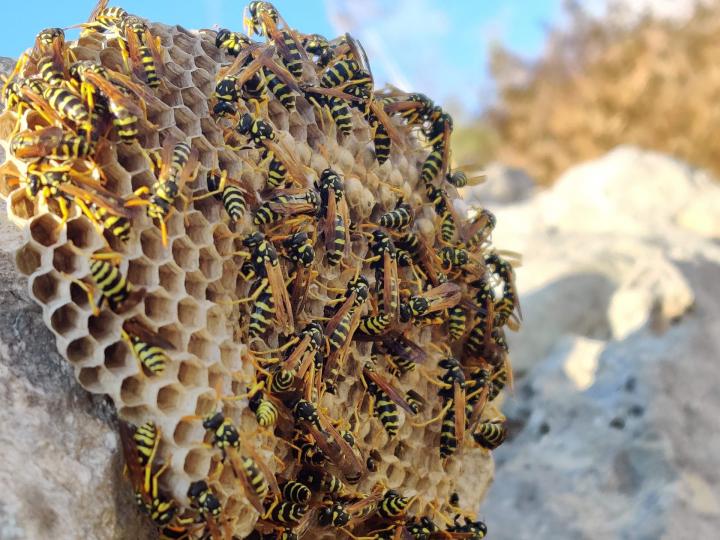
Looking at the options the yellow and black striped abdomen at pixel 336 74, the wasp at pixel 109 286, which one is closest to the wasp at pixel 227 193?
the wasp at pixel 109 286

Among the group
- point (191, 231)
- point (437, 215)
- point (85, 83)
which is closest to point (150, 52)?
point (85, 83)

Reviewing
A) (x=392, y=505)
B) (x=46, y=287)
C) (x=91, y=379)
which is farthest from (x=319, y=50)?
(x=392, y=505)

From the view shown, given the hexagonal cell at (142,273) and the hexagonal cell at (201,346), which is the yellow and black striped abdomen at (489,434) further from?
the hexagonal cell at (142,273)

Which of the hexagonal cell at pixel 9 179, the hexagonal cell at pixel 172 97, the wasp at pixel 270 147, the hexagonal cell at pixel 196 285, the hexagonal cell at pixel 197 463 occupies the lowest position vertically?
the hexagonal cell at pixel 197 463

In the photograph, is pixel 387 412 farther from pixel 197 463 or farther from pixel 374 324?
pixel 197 463

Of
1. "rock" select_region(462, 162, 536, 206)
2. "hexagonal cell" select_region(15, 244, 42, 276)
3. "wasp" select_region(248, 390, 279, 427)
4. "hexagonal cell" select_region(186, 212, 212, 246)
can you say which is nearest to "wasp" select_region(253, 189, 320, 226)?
"hexagonal cell" select_region(186, 212, 212, 246)

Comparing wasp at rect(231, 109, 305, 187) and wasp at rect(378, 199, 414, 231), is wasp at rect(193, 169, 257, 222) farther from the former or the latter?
wasp at rect(378, 199, 414, 231)
